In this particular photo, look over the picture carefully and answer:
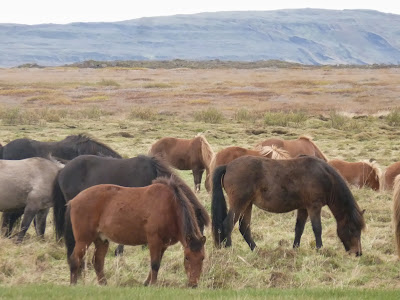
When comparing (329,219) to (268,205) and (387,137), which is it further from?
(387,137)

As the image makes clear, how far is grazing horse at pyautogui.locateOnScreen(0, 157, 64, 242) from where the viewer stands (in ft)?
29.3

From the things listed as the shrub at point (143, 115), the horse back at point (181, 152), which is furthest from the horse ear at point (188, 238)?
the shrub at point (143, 115)

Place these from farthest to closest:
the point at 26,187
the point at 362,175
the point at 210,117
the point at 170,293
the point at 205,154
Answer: the point at 210,117
the point at 205,154
the point at 362,175
the point at 26,187
the point at 170,293

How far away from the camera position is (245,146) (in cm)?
2017

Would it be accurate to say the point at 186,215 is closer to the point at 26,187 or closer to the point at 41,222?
the point at 26,187

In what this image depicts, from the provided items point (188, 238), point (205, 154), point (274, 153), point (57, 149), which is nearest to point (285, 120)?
point (205, 154)

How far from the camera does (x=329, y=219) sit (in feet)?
34.9

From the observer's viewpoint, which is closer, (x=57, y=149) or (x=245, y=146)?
(x=57, y=149)

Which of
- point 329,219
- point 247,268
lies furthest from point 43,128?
point 247,268

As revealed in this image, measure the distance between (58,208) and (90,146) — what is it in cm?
236

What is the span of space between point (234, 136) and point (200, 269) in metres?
16.5

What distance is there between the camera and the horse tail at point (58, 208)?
27.5 ft

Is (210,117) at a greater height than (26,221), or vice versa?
(26,221)

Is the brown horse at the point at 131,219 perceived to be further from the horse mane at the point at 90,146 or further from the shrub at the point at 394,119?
the shrub at the point at 394,119
